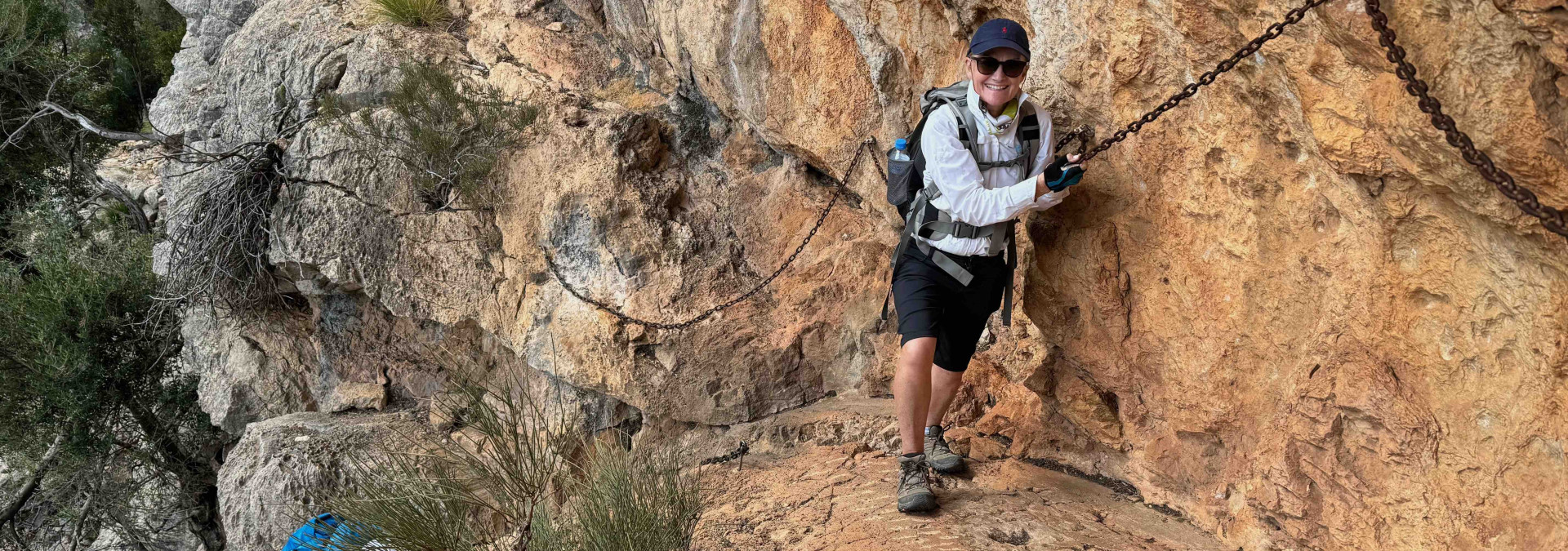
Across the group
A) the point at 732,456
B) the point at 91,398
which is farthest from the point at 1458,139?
the point at 91,398

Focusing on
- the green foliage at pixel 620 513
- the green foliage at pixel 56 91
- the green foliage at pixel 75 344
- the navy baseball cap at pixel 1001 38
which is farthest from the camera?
the green foliage at pixel 56 91

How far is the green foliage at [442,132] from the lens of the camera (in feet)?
19.5

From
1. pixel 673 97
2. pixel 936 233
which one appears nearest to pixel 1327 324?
pixel 936 233

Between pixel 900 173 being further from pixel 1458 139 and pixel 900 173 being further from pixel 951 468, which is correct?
pixel 1458 139

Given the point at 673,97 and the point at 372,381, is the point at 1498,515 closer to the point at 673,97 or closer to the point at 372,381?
the point at 673,97

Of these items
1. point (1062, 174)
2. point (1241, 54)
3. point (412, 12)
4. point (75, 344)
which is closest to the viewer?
point (1241, 54)

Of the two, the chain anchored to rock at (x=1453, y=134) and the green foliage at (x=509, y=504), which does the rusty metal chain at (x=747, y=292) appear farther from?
the chain anchored to rock at (x=1453, y=134)

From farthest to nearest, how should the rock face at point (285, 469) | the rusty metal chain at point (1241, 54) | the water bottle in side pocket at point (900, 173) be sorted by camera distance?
the rock face at point (285, 469) < the water bottle in side pocket at point (900, 173) < the rusty metal chain at point (1241, 54)

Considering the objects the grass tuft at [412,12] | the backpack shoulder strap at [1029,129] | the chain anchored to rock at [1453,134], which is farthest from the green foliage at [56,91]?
the chain anchored to rock at [1453,134]

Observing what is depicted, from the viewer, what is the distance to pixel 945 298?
3.61 m

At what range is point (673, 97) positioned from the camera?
6.17 metres

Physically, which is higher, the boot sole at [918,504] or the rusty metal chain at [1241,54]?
the rusty metal chain at [1241,54]

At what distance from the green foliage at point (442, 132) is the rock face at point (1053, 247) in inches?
4.7

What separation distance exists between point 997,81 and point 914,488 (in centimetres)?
150
